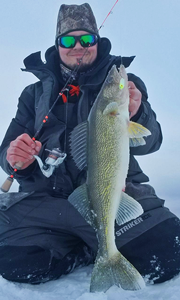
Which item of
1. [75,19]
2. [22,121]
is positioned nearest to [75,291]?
[22,121]

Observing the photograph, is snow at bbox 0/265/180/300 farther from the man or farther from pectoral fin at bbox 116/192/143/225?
pectoral fin at bbox 116/192/143/225

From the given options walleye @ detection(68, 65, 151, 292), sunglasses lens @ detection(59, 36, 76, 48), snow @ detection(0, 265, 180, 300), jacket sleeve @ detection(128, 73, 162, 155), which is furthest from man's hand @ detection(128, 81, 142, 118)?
snow @ detection(0, 265, 180, 300)

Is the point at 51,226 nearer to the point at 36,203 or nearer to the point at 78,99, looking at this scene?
the point at 36,203

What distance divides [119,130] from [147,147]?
1.07m

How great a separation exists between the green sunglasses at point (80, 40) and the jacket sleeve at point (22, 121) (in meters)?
0.72

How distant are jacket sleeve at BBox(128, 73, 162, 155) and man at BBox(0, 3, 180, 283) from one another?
1cm

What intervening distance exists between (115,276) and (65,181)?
52.8 inches

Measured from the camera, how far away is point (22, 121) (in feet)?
13.5

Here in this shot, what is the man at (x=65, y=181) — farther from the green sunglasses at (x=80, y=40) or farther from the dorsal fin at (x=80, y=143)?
the dorsal fin at (x=80, y=143)

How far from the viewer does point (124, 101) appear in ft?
8.97

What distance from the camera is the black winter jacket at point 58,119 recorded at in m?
3.56

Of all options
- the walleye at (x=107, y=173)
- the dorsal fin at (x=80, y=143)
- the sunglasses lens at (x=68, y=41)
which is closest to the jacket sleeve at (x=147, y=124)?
the walleye at (x=107, y=173)

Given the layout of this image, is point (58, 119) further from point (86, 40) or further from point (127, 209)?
point (127, 209)

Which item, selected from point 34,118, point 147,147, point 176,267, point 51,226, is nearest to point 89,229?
point 51,226
